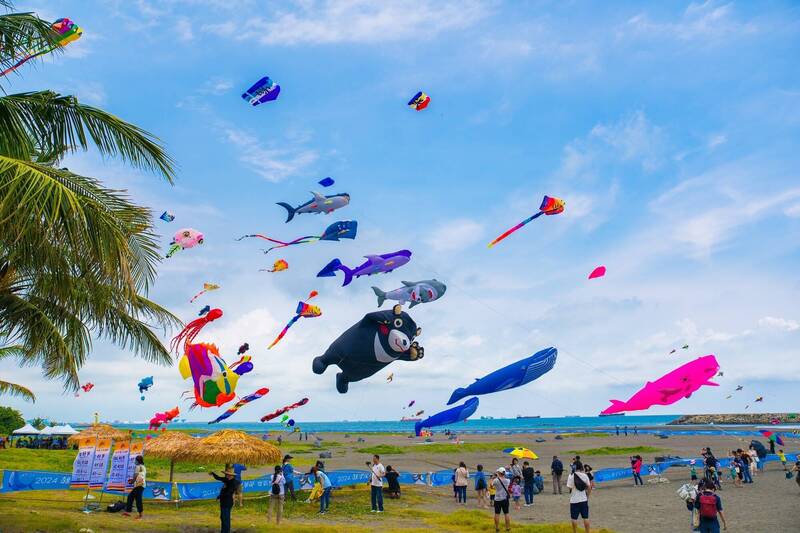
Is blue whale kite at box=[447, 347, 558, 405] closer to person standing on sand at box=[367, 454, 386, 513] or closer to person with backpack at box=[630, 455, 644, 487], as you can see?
person standing on sand at box=[367, 454, 386, 513]

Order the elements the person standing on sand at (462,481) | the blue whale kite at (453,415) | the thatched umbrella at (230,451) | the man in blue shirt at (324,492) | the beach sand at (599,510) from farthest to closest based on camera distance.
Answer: the person standing on sand at (462,481)
the man in blue shirt at (324,492)
the thatched umbrella at (230,451)
the beach sand at (599,510)
the blue whale kite at (453,415)

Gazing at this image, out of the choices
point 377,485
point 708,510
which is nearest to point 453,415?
point 377,485

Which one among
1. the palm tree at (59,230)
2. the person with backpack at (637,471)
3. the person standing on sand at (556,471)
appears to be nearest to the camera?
the palm tree at (59,230)

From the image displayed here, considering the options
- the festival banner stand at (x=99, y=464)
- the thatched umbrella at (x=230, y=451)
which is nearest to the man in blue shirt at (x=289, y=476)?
the thatched umbrella at (x=230, y=451)

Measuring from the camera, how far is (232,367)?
16.0m

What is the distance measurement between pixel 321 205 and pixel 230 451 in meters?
8.09

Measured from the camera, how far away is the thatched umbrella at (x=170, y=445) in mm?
18359

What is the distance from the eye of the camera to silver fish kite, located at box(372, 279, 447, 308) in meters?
15.5

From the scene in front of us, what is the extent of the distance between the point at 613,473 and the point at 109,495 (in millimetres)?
20824

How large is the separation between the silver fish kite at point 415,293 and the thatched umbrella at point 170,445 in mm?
8433

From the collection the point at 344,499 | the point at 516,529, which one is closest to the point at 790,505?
the point at 516,529

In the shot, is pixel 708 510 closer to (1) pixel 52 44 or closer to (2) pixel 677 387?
(2) pixel 677 387

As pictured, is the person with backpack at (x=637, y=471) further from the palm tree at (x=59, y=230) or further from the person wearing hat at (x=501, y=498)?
Result: the palm tree at (x=59, y=230)

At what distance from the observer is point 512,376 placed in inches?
561
